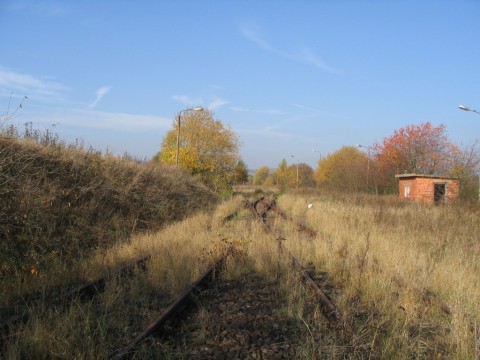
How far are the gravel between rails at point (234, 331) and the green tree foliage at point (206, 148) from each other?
32743mm

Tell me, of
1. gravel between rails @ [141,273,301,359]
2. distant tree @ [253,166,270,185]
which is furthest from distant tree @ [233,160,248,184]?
distant tree @ [253,166,270,185]

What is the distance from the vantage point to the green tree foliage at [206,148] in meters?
39.2

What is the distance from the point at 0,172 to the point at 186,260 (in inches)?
178

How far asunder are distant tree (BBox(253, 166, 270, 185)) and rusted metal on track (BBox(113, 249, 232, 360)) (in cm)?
11155

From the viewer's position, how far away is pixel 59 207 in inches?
386

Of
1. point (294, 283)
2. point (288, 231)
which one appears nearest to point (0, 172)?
point (294, 283)

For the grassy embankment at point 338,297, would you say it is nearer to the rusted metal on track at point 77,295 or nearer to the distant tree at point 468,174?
the rusted metal on track at point 77,295

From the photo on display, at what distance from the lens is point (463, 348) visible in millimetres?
3969

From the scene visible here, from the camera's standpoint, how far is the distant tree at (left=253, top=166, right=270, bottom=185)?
121 m

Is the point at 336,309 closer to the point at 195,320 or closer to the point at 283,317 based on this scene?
the point at 283,317

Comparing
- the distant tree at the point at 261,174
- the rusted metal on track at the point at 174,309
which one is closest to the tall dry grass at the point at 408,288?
the rusted metal on track at the point at 174,309

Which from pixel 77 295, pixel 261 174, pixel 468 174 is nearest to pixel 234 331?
pixel 77 295

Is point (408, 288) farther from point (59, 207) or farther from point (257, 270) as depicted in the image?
point (59, 207)

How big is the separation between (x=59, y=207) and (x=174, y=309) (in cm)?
625
